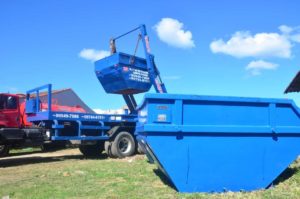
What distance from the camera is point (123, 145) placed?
15.7 m

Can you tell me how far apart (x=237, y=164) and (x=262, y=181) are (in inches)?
23.0

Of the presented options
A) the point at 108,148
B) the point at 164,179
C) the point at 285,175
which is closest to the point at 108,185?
the point at 164,179

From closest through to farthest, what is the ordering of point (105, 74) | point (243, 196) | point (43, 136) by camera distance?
1. point (243, 196)
2. point (43, 136)
3. point (105, 74)

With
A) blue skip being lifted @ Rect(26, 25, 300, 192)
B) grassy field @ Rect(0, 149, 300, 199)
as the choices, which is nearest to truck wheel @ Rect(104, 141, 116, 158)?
grassy field @ Rect(0, 149, 300, 199)

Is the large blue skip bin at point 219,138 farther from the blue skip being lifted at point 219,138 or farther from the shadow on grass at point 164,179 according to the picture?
the shadow on grass at point 164,179

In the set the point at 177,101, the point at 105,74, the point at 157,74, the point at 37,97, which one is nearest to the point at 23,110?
the point at 37,97

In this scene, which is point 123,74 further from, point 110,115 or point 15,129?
point 15,129

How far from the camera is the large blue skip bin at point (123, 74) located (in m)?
15.4

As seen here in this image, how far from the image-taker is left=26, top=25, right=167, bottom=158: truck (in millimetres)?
14633

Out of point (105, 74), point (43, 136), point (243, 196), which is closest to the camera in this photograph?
point (243, 196)

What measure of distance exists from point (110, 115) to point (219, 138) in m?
8.93

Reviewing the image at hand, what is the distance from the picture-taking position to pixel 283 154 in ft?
25.6

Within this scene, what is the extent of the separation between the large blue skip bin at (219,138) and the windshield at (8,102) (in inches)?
302

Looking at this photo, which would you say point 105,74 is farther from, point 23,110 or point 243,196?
point 243,196
